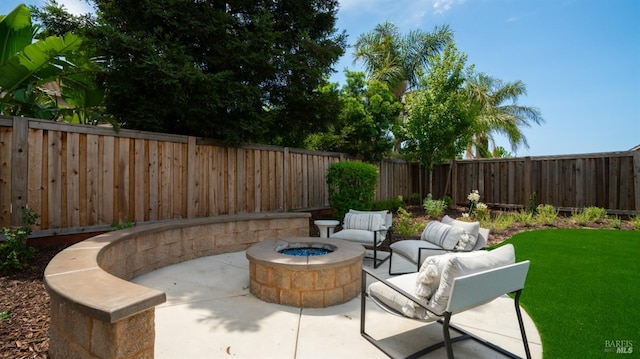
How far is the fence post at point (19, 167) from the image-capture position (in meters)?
3.73

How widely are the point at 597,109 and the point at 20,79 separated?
48.2 feet

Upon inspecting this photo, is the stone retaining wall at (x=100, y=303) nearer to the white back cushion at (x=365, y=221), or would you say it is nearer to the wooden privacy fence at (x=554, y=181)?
the white back cushion at (x=365, y=221)

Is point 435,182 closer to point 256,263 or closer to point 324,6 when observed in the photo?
point 324,6

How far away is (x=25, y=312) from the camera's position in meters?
2.57

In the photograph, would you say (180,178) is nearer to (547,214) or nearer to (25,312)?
(25,312)

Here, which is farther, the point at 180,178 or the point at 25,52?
the point at 180,178

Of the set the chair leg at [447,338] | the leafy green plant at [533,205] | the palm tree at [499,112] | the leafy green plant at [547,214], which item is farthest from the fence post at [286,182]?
the palm tree at [499,112]

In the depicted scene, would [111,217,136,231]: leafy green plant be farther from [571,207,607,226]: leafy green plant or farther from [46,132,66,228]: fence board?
[571,207,607,226]: leafy green plant

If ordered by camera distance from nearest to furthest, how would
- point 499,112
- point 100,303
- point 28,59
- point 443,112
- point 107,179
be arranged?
point 100,303 → point 28,59 → point 107,179 → point 443,112 → point 499,112

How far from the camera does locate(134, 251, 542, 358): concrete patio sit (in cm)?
240

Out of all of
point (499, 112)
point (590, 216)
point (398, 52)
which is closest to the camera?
point (590, 216)

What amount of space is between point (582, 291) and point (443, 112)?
6.72 m

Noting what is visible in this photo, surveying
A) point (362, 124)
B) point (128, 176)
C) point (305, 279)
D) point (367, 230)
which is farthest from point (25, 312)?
point (362, 124)

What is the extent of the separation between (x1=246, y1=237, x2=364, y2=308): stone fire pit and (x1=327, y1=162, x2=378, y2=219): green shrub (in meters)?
3.58
